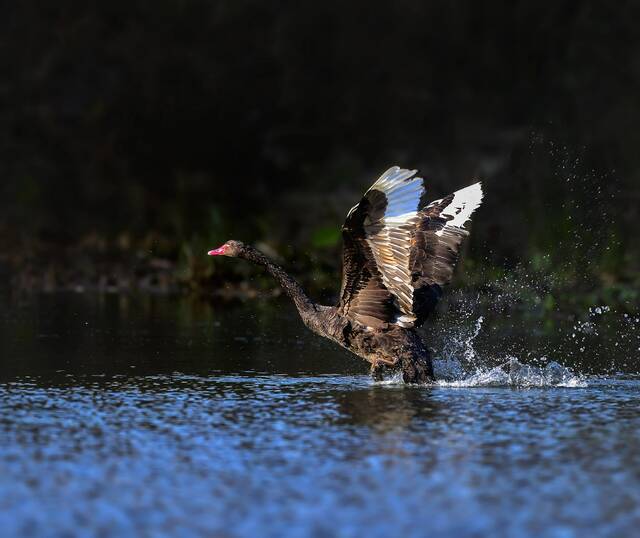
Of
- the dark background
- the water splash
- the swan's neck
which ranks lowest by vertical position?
the water splash

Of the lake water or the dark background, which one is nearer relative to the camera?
the lake water

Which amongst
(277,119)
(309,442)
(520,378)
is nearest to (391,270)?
(520,378)

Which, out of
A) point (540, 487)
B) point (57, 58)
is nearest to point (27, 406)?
point (540, 487)

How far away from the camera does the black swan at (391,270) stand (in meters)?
8.81

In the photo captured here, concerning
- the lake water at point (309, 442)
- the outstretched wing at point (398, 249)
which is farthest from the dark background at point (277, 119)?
the lake water at point (309, 442)

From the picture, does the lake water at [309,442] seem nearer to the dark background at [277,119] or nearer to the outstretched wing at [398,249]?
the outstretched wing at [398,249]

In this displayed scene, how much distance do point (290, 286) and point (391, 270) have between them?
117cm

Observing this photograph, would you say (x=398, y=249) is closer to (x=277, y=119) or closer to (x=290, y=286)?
(x=290, y=286)

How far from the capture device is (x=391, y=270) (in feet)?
30.0

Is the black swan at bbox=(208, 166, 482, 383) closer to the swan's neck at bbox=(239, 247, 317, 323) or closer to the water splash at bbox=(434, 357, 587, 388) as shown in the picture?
the swan's neck at bbox=(239, 247, 317, 323)

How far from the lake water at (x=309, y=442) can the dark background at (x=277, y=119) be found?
8.10m

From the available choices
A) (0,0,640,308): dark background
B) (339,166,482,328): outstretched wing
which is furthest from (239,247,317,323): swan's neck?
(0,0,640,308): dark background

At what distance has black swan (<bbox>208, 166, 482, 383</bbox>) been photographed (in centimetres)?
881

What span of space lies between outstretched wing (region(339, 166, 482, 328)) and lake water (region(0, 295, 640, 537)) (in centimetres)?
51
